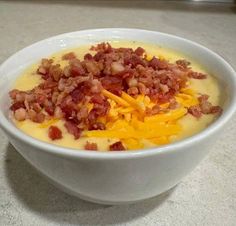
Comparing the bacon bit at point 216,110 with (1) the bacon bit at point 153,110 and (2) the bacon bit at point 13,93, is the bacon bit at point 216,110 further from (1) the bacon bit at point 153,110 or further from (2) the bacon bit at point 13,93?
(2) the bacon bit at point 13,93

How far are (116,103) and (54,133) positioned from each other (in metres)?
0.10

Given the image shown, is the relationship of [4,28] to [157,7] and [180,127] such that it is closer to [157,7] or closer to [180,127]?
[157,7]

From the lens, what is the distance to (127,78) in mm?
651

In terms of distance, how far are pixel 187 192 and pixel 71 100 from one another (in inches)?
10.0

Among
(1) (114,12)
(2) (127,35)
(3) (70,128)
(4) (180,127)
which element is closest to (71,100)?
(3) (70,128)

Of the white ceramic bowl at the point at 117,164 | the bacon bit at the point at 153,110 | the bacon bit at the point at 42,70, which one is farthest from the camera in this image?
the bacon bit at the point at 42,70

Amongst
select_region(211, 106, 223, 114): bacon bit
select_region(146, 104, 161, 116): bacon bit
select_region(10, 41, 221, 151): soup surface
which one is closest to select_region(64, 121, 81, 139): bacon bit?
select_region(10, 41, 221, 151): soup surface

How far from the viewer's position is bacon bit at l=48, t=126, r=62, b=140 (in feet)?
1.91

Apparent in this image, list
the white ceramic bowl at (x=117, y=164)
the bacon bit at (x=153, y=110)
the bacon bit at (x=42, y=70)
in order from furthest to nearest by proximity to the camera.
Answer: the bacon bit at (x=42, y=70) → the bacon bit at (x=153, y=110) → the white ceramic bowl at (x=117, y=164)

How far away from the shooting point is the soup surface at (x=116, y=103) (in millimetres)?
577

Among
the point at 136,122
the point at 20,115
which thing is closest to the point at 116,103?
the point at 136,122

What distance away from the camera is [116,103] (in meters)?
0.61

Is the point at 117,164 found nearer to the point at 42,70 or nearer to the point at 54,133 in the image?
the point at 54,133

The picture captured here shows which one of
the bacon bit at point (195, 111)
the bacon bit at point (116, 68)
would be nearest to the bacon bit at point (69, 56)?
the bacon bit at point (116, 68)
